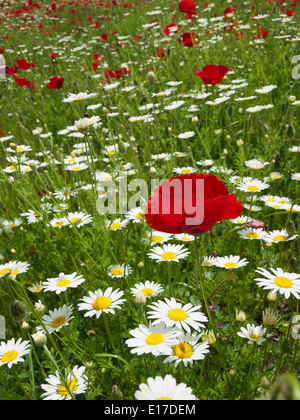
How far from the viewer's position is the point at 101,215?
4.92ft

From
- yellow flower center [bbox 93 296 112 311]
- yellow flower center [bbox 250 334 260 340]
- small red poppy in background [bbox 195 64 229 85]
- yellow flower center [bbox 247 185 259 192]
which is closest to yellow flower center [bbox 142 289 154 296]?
yellow flower center [bbox 93 296 112 311]

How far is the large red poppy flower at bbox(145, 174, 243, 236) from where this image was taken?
0.83 meters

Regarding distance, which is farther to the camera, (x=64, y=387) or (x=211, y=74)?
(x=211, y=74)

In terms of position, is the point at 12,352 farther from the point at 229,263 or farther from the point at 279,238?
the point at 279,238

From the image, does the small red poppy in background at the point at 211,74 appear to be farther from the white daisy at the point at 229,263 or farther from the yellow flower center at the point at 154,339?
the yellow flower center at the point at 154,339

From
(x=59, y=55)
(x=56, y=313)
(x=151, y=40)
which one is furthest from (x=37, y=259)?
(x=59, y=55)

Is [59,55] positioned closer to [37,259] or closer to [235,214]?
[37,259]

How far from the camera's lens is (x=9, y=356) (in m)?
1.13

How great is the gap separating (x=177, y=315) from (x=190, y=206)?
330 mm

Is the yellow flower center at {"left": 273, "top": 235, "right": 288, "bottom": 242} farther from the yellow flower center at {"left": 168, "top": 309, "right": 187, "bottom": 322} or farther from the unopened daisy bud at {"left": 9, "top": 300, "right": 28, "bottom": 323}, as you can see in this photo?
the unopened daisy bud at {"left": 9, "top": 300, "right": 28, "bottom": 323}

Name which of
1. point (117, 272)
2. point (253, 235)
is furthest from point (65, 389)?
point (253, 235)

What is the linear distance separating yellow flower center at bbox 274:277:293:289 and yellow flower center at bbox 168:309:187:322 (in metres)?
0.32
